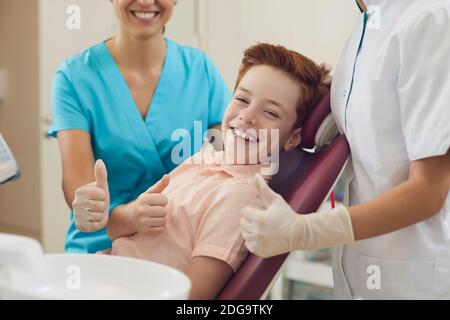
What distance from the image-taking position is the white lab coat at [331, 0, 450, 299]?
859 millimetres

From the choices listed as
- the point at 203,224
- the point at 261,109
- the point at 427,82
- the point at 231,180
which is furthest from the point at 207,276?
the point at 427,82

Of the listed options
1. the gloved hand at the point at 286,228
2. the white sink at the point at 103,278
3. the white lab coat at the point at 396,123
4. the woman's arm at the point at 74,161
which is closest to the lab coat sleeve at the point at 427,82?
the white lab coat at the point at 396,123

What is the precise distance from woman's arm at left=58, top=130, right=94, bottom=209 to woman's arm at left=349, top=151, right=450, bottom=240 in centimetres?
53

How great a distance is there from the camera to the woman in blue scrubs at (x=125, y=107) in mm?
1136

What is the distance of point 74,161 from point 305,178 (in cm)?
44

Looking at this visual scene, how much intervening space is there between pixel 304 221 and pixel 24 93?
32.5 inches

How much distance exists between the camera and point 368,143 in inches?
37.7

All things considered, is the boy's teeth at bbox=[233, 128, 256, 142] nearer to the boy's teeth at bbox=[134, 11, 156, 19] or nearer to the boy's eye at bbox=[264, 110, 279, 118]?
the boy's eye at bbox=[264, 110, 279, 118]

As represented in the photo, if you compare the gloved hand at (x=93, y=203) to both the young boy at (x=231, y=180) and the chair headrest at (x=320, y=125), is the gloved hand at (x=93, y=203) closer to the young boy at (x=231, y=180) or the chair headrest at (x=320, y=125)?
the young boy at (x=231, y=180)

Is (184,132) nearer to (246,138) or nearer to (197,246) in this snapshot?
(246,138)

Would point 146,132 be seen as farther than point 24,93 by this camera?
No

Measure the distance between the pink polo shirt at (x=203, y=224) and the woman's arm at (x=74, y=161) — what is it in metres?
0.14

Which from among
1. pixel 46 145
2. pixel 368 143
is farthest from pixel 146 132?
pixel 368 143

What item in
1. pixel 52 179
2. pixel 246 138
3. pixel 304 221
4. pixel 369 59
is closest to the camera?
pixel 304 221
